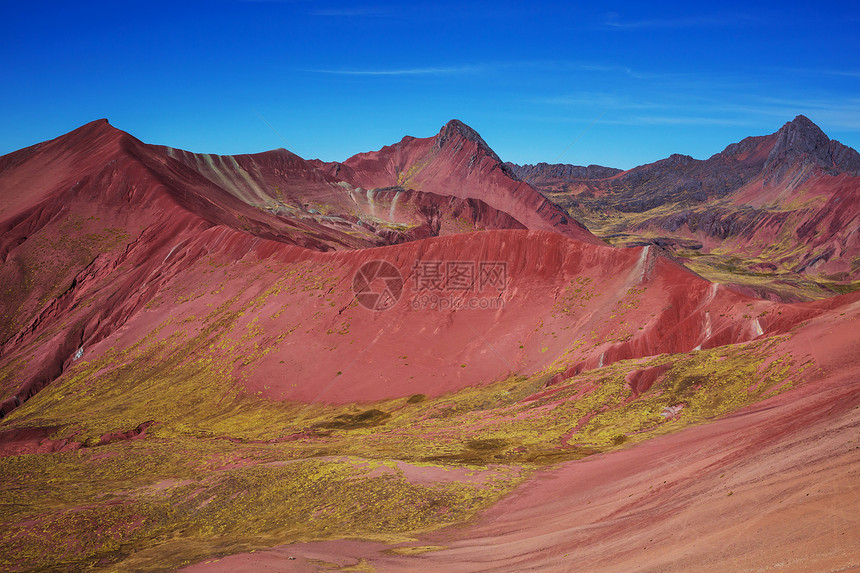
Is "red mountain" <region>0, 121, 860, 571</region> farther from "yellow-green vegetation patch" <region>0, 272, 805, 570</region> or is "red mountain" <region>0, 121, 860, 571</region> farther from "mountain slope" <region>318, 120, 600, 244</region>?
"mountain slope" <region>318, 120, 600, 244</region>

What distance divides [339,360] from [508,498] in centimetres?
3040

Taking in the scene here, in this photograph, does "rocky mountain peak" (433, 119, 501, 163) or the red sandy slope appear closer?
the red sandy slope

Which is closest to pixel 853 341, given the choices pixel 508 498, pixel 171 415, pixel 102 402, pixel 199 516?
pixel 508 498

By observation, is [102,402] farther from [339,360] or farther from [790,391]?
[790,391]

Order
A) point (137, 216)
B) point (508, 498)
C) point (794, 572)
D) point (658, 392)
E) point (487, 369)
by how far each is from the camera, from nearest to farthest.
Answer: point (794, 572) < point (508, 498) < point (658, 392) < point (487, 369) < point (137, 216)

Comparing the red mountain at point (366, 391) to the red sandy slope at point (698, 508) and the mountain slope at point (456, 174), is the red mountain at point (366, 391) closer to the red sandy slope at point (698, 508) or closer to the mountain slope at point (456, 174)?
the red sandy slope at point (698, 508)

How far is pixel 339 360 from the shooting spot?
52.3 metres
